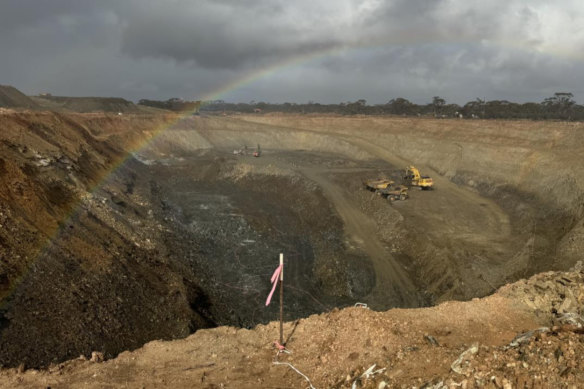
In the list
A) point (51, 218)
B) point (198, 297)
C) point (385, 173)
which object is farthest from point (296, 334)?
point (385, 173)

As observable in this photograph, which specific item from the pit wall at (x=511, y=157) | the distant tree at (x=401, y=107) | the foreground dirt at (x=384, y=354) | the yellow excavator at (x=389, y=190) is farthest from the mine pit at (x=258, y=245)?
the distant tree at (x=401, y=107)

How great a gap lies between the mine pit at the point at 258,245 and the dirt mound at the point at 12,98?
46.9m

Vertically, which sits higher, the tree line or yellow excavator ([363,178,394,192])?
the tree line

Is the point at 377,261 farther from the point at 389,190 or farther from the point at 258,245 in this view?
the point at 389,190

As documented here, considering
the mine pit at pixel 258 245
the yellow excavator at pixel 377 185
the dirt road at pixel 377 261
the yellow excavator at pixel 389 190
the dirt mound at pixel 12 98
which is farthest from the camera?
the dirt mound at pixel 12 98

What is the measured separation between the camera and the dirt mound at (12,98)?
7236 cm

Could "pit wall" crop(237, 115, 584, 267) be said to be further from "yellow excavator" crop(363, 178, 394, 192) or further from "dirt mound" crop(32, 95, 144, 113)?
"dirt mound" crop(32, 95, 144, 113)

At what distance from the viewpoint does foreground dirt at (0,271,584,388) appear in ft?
19.9

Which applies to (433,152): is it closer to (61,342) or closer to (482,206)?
(482,206)

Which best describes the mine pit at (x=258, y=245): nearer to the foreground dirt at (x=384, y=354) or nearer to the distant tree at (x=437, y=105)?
the foreground dirt at (x=384, y=354)

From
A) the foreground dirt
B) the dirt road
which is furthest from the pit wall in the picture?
the foreground dirt

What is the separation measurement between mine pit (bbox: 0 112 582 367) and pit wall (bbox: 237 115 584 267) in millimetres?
267

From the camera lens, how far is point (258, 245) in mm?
25141

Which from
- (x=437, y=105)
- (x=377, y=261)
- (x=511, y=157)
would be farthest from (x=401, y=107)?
(x=377, y=261)
